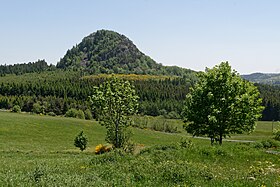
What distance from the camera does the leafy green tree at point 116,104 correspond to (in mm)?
34344

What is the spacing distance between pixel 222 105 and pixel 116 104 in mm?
11338

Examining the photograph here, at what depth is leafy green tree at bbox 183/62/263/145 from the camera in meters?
32.8

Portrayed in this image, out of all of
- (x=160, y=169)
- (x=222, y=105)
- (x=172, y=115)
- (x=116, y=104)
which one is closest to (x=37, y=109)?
(x=172, y=115)

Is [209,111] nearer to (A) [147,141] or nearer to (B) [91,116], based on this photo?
(A) [147,141]

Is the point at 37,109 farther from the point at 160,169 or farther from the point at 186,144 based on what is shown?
the point at 160,169

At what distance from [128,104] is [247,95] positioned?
12.8 m

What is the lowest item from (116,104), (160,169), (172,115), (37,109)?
(172,115)

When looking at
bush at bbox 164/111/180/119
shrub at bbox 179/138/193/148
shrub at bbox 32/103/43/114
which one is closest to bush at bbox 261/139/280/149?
shrub at bbox 179/138/193/148

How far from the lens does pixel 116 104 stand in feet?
113

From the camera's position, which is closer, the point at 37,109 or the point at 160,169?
the point at 160,169

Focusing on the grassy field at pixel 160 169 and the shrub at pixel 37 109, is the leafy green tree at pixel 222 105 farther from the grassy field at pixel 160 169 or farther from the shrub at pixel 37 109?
the shrub at pixel 37 109

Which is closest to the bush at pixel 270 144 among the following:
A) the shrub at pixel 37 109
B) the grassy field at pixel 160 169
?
the grassy field at pixel 160 169

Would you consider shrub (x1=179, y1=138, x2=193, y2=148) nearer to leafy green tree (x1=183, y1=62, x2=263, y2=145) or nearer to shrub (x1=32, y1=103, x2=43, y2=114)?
leafy green tree (x1=183, y1=62, x2=263, y2=145)

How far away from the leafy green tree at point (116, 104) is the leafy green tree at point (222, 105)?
22.4ft
